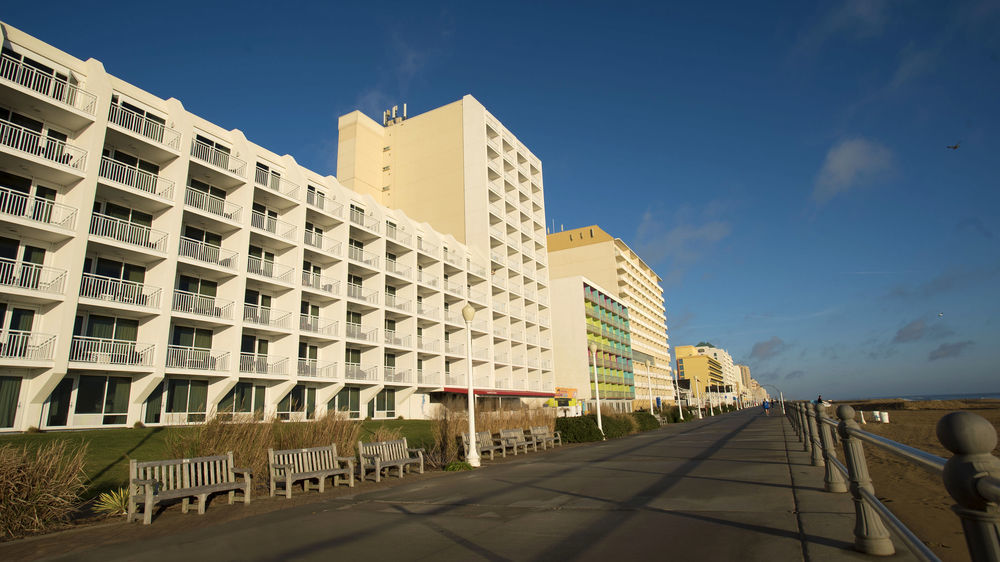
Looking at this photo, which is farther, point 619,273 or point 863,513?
point 619,273

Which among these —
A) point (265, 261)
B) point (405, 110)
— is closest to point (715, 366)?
point (405, 110)

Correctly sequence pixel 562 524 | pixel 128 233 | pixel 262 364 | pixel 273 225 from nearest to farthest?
pixel 562 524 → pixel 128 233 → pixel 262 364 → pixel 273 225

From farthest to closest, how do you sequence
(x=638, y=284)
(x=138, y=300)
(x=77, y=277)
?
(x=638, y=284), (x=138, y=300), (x=77, y=277)

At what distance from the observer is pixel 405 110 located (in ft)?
192

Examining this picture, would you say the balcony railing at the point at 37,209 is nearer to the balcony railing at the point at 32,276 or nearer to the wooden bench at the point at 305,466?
the balcony railing at the point at 32,276

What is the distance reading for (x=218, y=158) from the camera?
2794 cm

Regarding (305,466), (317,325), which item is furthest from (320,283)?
(305,466)

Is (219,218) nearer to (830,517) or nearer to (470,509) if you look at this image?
(470,509)

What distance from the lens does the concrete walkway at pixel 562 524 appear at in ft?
16.3

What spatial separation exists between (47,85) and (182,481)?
22252mm

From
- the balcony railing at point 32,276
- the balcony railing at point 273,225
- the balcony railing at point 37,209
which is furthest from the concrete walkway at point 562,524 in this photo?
the balcony railing at point 273,225

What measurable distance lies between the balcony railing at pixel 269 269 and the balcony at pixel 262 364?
427cm

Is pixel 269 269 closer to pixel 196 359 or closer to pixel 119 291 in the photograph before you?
pixel 196 359

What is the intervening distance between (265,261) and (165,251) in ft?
18.6
